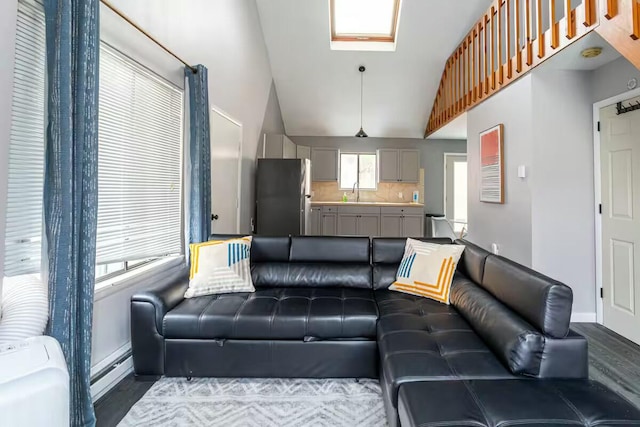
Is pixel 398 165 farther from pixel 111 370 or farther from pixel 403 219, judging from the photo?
pixel 111 370

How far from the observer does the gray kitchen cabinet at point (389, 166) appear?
646cm

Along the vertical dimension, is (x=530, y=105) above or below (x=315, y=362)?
above

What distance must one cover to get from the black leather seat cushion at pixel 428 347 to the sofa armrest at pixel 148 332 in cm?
138

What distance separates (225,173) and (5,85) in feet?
7.80

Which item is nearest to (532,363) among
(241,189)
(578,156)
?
(578,156)

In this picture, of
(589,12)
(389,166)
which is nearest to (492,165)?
(589,12)

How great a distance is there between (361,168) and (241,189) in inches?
133

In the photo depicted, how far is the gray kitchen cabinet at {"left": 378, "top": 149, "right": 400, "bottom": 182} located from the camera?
6457 millimetres

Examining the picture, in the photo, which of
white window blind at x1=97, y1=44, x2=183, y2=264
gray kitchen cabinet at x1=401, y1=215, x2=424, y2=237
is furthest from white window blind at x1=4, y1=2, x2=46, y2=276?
gray kitchen cabinet at x1=401, y1=215, x2=424, y2=237

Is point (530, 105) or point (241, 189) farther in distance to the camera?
point (241, 189)

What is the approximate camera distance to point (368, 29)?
4.95 m

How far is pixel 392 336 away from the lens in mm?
1764

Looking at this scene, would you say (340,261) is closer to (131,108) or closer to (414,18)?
(131,108)

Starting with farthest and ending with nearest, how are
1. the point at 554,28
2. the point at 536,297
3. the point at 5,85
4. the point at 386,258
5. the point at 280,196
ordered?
the point at 280,196 → the point at 386,258 → the point at 554,28 → the point at 536,297 → the point at 5,85
